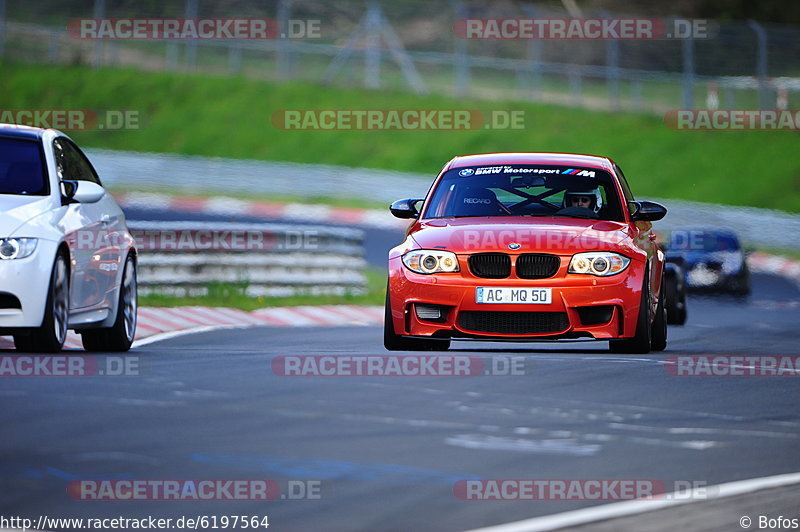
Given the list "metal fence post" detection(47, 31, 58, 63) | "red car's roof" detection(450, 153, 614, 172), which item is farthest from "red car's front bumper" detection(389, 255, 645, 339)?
"metal fence post" detection(47, 31, 58, 63)

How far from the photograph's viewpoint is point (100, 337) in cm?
1213

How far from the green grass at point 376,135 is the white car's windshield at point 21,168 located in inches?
1189

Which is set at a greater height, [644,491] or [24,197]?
[24,197]

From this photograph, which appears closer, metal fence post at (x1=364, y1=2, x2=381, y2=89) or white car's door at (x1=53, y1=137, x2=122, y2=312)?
white car's door at (x1=53, y1=137, x2=122, y2=312)

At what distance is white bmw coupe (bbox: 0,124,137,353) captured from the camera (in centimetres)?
1060

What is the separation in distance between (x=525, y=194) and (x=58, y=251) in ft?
12.3

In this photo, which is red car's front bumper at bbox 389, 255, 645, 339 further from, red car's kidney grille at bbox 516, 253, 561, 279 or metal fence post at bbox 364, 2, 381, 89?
metal fence post at bbox 364, 2, 381, 89

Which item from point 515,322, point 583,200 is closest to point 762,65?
point 583,200

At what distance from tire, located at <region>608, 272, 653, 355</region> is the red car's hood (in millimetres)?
396

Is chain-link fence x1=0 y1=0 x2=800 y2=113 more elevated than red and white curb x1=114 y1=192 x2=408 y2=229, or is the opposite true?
chain-link fence x1=0 y1=0 x2=800 y2=113

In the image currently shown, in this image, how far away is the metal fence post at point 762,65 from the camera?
38.3 m

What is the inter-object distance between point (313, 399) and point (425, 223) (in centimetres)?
339

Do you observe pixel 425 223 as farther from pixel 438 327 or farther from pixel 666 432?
pixel 666 432

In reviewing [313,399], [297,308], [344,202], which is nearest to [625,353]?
[313,399]
